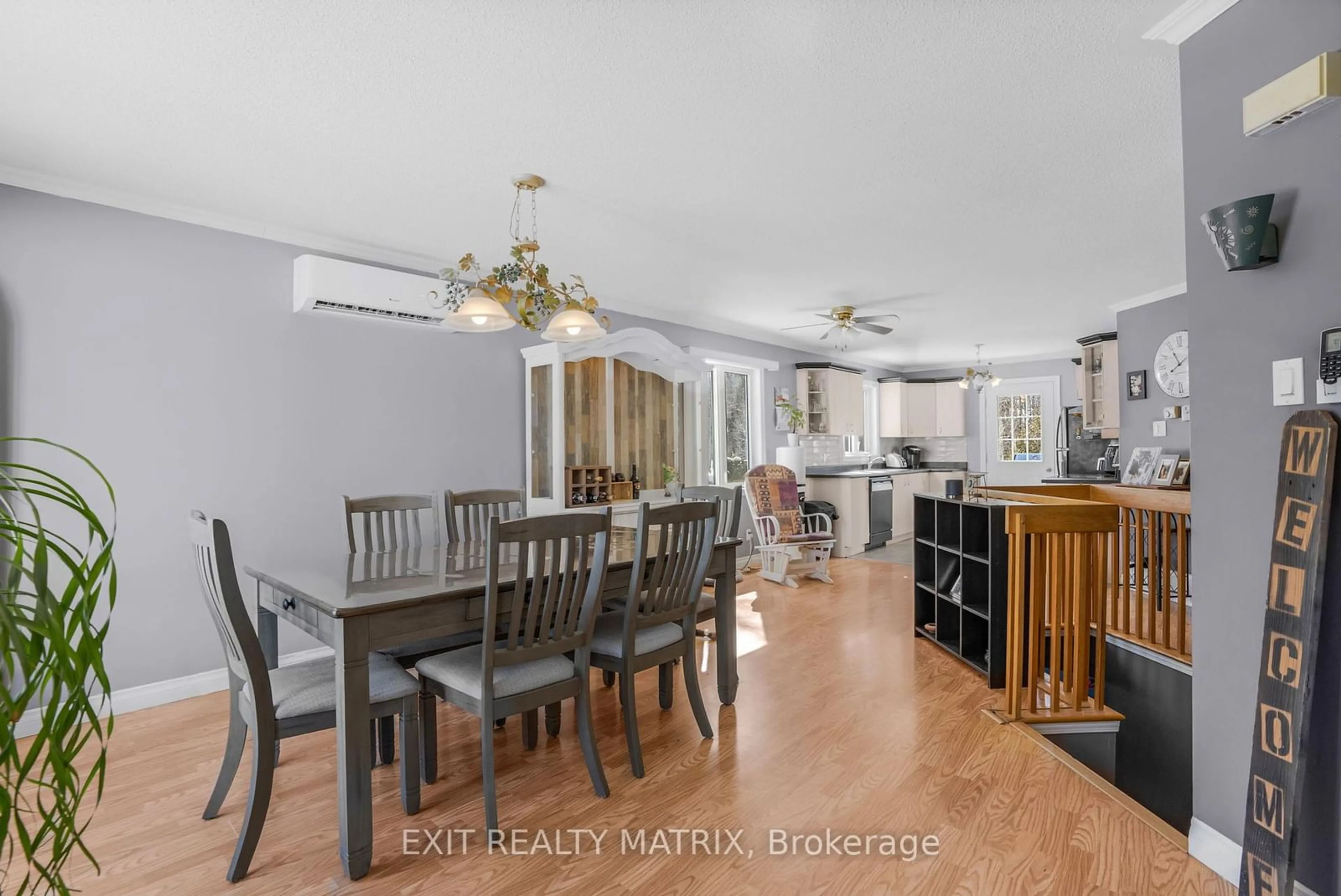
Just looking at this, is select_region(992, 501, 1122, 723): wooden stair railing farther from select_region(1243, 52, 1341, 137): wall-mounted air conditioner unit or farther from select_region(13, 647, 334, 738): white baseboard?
select_region(13, 647, 334, 738): white baseboard

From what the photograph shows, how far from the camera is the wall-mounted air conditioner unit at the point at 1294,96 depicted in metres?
1.65

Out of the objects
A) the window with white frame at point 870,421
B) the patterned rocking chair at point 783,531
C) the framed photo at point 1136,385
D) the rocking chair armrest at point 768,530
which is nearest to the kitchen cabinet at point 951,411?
the window with white frame at point 870,421

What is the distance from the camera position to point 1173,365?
5500 millimetres

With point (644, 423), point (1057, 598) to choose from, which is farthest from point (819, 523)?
point (1057, 598)

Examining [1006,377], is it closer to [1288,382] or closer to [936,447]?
[936,447]

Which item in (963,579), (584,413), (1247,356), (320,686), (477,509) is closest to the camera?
(1247,356)

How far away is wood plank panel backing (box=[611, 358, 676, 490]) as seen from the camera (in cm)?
534

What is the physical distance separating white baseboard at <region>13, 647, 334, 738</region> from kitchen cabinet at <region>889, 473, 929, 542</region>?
23.1 feet

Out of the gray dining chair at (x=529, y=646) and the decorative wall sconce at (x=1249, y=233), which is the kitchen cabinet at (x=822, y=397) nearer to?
the gray dining chair at (x=529, y=646)

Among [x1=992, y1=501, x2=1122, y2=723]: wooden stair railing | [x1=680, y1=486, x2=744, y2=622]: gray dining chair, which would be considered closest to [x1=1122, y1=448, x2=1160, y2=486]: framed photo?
[x1=992, y1=501, x2=1122, y2=723]: wooden stair railing

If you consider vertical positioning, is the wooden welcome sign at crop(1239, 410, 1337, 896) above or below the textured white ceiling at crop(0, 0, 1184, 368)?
below

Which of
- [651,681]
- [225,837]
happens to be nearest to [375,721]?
[225,837]

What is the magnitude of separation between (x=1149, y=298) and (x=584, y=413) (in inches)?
184

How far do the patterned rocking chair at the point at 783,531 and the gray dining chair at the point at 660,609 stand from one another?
322 centimetres
